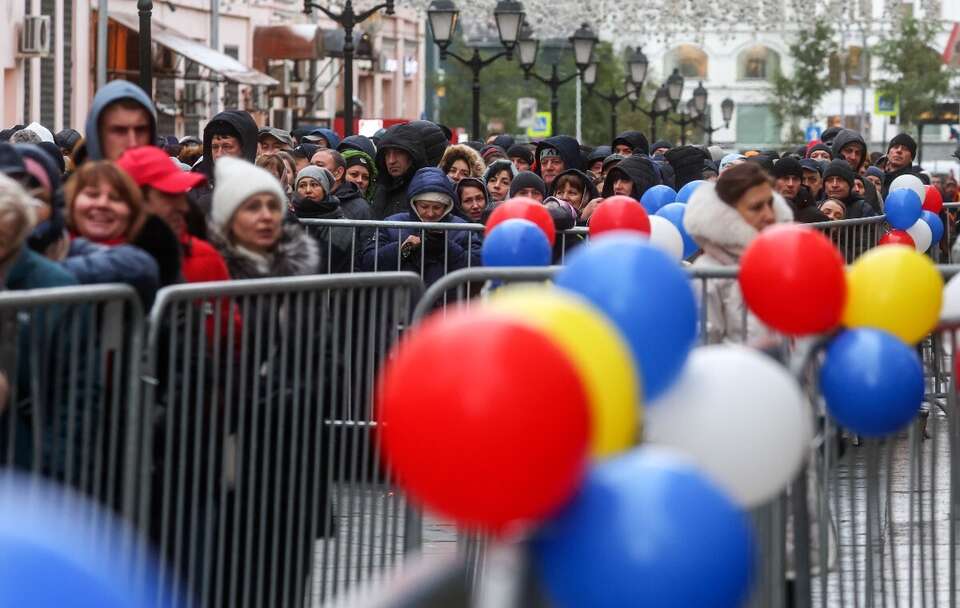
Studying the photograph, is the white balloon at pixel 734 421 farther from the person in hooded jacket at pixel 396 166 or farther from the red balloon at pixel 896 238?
the red balloon at pixel 896 238

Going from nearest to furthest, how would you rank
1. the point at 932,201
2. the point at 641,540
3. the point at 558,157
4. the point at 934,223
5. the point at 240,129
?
the point at 641,540 → the point at 240,129 → the point at 558,157 → the point at 934,223 → the point at 932,201

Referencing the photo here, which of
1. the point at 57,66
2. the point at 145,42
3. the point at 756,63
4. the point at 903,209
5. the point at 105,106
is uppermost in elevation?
the point at 756,63

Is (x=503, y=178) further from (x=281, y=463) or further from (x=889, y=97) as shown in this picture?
(x=889, y=97)

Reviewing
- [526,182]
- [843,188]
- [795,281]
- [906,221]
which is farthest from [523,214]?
[843,188]

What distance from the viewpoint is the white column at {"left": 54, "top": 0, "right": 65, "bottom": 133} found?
1330 inches

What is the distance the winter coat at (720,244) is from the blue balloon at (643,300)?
1.97 m

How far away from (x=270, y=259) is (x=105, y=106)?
0.66m

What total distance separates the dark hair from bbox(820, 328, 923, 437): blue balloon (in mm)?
1478

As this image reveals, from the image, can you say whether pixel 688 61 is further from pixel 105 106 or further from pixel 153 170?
pixel 153 170

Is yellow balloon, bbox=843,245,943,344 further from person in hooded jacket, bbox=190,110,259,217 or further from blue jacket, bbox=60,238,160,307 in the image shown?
person in hooded jacket, bbox=190,110,259,217

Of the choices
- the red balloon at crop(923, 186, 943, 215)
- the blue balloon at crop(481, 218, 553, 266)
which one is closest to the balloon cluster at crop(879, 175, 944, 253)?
the red balloon at crop(923, 186, 943, 215)

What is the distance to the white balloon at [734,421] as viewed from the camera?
3965mm

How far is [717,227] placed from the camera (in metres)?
6.52

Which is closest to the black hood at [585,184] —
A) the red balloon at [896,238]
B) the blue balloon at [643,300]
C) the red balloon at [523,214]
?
the red balloon at [896,238]
